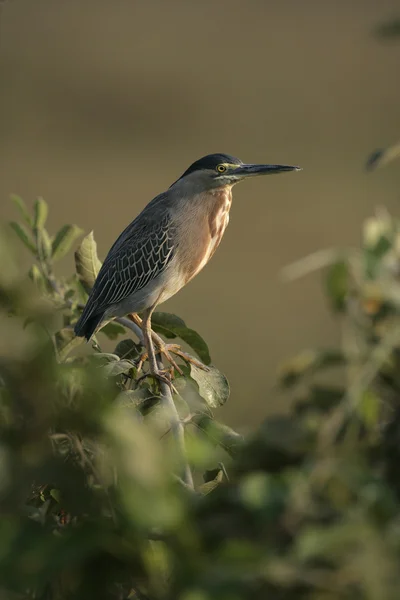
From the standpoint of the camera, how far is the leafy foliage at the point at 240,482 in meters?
0.39

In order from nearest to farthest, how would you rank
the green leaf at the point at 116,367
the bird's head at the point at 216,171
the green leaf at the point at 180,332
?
the green leaf at the point at 116,367 → the green leaf at the point at 180,332 → the bird's head at the point at 216,171

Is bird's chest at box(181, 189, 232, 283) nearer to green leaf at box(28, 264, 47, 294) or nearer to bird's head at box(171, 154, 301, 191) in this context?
bird's head at box(171, 154, 301, 191)

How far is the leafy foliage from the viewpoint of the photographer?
393 millimetres

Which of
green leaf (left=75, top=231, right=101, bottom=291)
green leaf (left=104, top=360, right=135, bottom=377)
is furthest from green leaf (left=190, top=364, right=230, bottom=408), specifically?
green leaf (left=75, top=231, right=101, bottom=291)

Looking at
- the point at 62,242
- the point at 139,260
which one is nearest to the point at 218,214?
the point at 139,260

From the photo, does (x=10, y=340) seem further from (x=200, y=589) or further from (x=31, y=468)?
(x=200, y=589)

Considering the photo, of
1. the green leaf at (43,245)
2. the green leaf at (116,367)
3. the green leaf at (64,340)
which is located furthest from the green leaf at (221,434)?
the green leaf at (43,245)

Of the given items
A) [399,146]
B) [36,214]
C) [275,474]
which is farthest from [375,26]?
[36,214]

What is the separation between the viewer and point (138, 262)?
2.75 metres

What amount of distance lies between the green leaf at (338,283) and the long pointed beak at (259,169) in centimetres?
190

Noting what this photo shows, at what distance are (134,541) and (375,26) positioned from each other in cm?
35

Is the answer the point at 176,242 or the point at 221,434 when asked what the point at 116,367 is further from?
the point at 176,242

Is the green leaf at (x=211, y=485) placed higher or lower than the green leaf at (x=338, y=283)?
lower

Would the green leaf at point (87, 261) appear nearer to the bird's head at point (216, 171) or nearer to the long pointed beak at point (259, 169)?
the long pointed beak at point (259, 169)
